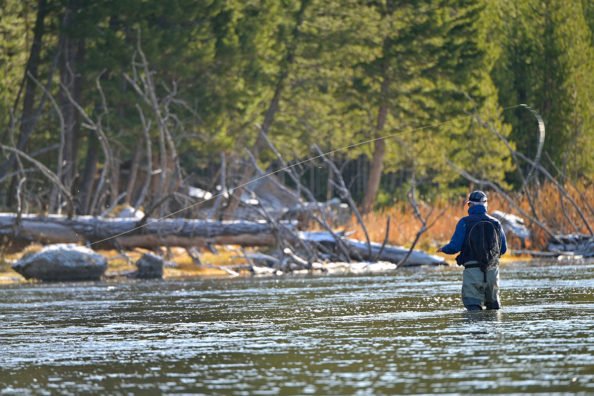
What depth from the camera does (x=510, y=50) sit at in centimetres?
5506

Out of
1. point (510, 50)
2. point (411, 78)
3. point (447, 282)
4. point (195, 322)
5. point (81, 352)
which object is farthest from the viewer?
point (510, 50)

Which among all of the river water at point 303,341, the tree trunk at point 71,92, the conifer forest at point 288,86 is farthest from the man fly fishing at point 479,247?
the tree trunk at point 71,92

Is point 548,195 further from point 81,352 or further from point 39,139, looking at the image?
point 81,352

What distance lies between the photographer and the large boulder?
28.0 metres

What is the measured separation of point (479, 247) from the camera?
15.7 m

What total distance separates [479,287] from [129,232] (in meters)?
15.2

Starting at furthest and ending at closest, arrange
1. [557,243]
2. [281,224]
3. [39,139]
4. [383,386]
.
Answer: [39,139], [557,243], [281,224], [383,386]

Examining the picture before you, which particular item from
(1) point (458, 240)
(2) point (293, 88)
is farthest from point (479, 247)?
(2) point (293, 88)

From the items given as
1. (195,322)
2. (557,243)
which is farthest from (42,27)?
(195,322)

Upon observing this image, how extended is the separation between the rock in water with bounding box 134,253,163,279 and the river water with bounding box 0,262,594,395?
6.31 m

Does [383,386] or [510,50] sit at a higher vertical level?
[510,50]

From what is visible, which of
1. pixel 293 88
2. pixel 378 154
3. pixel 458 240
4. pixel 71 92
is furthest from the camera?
pixel 378 154

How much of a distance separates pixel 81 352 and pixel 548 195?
25.2 metres

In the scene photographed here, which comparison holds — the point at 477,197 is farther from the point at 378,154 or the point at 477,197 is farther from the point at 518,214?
the point at 378,154
